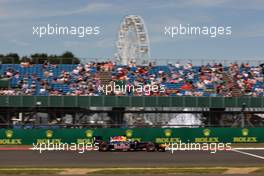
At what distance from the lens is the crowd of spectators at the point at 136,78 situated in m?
45.8

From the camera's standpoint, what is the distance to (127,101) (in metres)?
44.7

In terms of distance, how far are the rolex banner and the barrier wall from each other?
429 cm

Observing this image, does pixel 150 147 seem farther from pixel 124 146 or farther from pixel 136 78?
pixel 136 78

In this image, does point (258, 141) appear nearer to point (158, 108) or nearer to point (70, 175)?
point (158, 108)

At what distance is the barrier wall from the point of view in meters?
43.6

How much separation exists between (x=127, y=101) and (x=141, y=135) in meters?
4.95

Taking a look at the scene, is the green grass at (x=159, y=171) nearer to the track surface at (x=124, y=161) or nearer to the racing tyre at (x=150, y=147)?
the track surface at (x=124, y=161)

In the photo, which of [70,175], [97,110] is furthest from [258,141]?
[70,175]

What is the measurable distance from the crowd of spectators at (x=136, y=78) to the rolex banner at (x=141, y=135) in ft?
17.8

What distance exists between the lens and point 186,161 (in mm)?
26203

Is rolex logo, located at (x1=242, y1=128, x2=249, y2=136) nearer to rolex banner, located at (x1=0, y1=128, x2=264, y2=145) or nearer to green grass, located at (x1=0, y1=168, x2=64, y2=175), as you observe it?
rolex banner, located at (x1=0, y1=128, x2=264, y2=145)

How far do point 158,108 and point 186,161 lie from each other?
19511 mm

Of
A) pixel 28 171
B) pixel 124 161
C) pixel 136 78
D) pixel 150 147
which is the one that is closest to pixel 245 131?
pixel 150 147

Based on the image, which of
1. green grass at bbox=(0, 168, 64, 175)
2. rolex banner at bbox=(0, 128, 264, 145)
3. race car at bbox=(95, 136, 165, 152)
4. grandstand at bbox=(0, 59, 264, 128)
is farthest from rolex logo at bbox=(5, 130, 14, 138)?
green grass at bbox=(0, 168, 64, 175)
